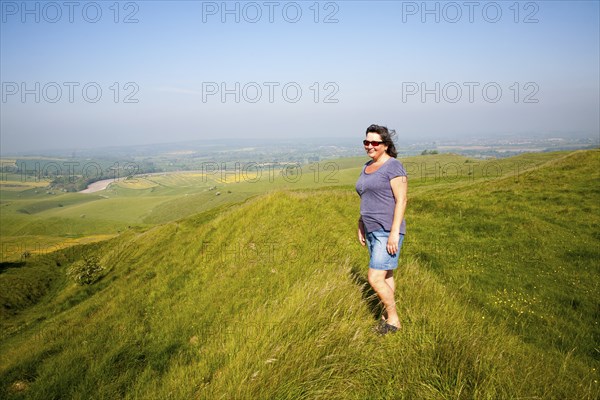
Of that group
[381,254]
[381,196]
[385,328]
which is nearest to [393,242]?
[381,254]

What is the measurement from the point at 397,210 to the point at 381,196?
376 mm

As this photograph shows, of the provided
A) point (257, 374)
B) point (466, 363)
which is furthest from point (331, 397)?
point (466, 363)

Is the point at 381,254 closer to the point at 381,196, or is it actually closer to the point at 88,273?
the point at 381,196

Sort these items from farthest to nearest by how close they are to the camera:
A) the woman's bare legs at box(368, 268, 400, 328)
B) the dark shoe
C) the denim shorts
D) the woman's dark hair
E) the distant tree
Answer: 1. the distant tree
2. the woman's dark hair
3. the denim shorts
4. the woman's bare legs at box(368, 268, 400, 328)
5. the dark shoe

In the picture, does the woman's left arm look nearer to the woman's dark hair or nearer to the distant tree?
the woman's dark hair

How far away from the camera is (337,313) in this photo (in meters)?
4.23

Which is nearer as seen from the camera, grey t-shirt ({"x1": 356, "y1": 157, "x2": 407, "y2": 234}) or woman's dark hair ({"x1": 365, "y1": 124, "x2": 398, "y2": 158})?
grey t-shirt ({"x1": 356, "y1": 157, "x2": 407, "y2": 234})

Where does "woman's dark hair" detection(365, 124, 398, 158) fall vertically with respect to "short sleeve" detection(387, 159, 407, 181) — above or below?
above

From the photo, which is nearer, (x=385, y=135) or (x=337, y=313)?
(x=337, y=313)

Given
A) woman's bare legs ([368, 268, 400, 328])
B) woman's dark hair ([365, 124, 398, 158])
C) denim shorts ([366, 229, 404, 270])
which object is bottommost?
woman's bare legs ([368, 268, 400, 328])

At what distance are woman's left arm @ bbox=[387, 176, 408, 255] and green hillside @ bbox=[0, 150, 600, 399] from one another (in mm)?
995

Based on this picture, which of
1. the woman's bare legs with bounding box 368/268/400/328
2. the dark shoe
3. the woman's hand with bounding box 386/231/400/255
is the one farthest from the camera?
the woman's hand with bounding box 386/231/400/255

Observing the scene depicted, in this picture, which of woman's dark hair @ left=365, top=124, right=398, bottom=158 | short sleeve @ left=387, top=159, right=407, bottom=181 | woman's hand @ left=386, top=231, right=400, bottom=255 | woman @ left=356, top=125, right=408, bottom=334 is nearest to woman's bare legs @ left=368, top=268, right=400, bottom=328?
woman @ left=356, top=125, right=408, bottom=334

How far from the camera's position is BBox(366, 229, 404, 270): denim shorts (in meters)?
4.76
